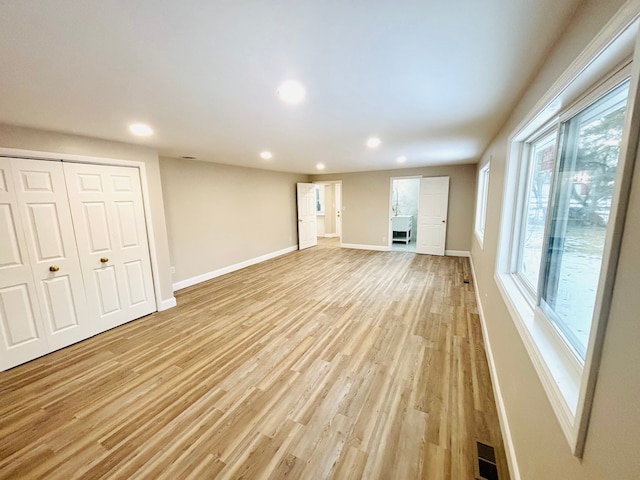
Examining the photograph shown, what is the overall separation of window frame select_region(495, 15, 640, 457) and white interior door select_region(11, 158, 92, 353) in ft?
13.6

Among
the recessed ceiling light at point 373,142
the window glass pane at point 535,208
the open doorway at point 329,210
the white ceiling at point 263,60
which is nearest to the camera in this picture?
the white ceiling at point 263,60

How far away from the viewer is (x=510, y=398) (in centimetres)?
166

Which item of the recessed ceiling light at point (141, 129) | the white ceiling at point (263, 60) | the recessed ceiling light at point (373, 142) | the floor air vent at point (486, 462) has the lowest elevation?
the floor air vent at point (486, 462)

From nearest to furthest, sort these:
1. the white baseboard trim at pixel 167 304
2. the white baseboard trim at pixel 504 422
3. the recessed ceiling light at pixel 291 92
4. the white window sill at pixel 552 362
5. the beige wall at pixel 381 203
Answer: the white window sill at pixel 552 362
the white baseboard trim at pixel 504 422
the recessed ceiling light at pixel 291 92
the white baseboard trim at pixel 167 304
the beige wall at pixel 381 203

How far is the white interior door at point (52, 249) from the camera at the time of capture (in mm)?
2535

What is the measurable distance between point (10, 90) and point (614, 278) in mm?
3158

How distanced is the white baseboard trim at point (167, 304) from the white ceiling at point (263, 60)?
2350 millimetres

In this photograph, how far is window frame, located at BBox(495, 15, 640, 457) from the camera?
66cm

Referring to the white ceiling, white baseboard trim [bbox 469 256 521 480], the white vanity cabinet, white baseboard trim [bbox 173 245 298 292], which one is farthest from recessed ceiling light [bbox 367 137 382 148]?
the white vanity cabinet

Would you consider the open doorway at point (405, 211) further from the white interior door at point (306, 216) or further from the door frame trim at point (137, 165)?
the door frame trim at point (137, 165)

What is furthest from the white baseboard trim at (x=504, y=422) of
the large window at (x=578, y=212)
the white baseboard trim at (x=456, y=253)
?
the white baseboard trim at (x=456, y=253)

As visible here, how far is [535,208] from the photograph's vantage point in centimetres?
202

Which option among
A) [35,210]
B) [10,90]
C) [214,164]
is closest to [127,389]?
[35,210]

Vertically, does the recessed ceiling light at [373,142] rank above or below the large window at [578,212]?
above
